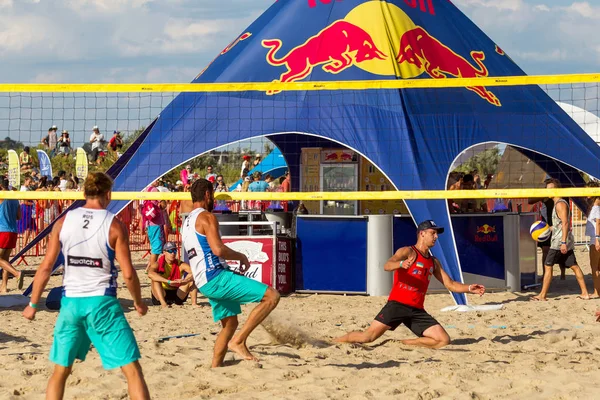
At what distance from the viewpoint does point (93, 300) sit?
4492 millimetres

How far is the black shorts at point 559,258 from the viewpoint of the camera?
1038 centimetres

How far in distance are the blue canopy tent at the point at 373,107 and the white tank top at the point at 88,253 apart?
19.6 ft

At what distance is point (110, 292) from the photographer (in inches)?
180

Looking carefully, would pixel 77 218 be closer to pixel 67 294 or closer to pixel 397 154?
pixel 67 294

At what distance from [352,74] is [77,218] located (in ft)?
23.3

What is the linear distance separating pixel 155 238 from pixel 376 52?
382 centimetres

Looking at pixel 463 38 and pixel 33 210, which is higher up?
pixel 463 38

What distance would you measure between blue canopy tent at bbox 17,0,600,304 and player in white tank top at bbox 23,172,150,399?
5.95 meters

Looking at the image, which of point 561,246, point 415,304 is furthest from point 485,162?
point 415,304

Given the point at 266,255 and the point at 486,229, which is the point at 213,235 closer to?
the point at 266,255

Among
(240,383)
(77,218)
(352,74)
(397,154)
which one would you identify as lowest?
(240,383)

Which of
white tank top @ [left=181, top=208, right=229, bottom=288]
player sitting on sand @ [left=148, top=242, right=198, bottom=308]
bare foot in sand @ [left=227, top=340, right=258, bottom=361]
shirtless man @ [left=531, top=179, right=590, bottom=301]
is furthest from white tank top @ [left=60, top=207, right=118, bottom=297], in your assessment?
shirtless man @ [left=531, top=179, right=590, bottom=301]

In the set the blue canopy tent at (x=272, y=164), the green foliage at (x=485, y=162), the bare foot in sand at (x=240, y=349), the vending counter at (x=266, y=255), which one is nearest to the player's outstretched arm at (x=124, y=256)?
the bare foot in sand at (x=240, y=349)

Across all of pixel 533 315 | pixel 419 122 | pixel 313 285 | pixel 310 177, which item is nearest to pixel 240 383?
pixel 533 315
